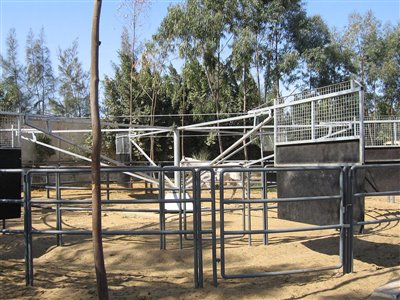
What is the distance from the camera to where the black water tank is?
661cm

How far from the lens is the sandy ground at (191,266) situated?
4434 millimetres

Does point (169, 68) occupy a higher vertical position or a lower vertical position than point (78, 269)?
higher

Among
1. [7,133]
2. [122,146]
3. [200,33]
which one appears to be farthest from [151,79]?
[7,133]

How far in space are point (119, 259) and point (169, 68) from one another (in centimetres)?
2089

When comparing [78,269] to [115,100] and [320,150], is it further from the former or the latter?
[115,100]

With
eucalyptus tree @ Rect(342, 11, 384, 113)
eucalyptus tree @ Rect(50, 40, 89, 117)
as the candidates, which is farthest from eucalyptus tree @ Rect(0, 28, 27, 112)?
eucalyptus tree @ Rect(342, 11, 384, 113)

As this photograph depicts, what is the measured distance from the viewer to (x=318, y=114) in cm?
825

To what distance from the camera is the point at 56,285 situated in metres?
4.81

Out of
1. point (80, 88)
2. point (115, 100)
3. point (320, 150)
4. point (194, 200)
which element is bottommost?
point (194, 200)

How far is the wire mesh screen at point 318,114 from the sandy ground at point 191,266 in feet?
5.65

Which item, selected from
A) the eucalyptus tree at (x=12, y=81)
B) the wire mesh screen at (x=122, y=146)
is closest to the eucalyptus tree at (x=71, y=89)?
the eucalyptus tree at (x=12, y=81)

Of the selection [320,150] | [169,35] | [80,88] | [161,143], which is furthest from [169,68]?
[320,150]

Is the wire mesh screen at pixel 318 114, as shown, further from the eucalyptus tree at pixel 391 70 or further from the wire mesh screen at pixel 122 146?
the eucalyptus tree at pixel 391 70

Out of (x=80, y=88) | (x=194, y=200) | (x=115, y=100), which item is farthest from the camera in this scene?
(x=80, y=88)
